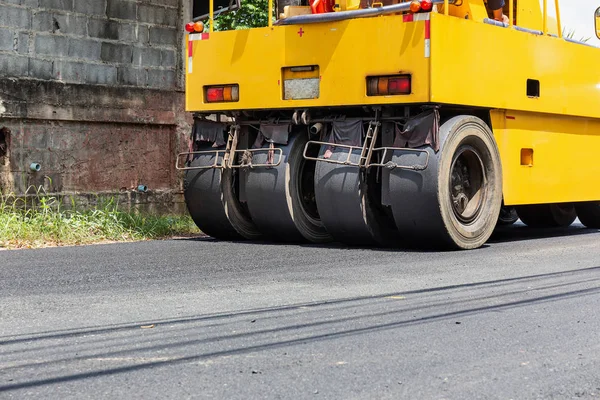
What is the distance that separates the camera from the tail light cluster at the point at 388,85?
383 inches

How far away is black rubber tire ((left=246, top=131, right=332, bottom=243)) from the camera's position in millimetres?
10438

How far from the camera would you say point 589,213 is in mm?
13484

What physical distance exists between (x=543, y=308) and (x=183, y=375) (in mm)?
2585

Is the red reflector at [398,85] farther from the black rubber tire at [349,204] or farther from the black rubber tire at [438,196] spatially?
the black rubber tire at [349,204]

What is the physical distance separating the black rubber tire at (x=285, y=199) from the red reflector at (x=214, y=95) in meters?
0.68

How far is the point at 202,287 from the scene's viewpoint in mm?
7055

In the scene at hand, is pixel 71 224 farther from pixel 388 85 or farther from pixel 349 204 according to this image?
pixel 388 85

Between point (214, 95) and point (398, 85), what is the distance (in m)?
2.04

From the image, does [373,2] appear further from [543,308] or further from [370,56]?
[543,308]

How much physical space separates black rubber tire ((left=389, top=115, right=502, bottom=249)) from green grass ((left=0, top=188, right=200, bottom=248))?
10.3 ft

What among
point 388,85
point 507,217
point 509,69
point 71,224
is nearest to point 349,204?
point 388,85

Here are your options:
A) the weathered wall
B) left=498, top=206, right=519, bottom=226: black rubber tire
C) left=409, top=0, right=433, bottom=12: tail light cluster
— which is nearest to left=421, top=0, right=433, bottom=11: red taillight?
left=409, top=0, right=433, bottom=12: tail light cluster

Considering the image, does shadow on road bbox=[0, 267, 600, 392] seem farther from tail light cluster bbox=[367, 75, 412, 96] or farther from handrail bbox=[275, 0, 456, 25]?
handrail bbox=[275, 0, 456, 25]

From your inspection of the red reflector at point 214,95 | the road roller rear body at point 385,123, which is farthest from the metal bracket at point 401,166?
the red reflector at point 214,95
